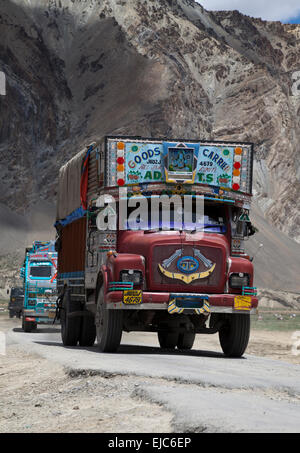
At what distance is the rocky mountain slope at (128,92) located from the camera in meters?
122

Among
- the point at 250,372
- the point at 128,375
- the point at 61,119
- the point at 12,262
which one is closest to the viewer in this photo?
the point at 128,375

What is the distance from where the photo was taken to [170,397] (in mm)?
9945

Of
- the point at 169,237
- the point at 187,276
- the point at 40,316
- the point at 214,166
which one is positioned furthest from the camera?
the point at 40,316

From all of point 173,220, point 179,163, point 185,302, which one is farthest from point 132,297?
point 179,163

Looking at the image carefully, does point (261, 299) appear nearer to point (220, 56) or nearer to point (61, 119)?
point (61, 119)

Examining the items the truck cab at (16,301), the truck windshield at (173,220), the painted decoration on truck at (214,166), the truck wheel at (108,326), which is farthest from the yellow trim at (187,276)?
the truck cab at (16,301)

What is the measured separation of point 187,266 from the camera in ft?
56.4

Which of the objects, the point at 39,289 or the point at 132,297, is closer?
the point at 132,297

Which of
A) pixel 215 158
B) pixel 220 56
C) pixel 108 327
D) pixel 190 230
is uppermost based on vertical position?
pixel 220 56

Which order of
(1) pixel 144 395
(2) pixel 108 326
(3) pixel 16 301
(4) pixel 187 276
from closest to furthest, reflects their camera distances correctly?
(1) pixel 144 395
(4) pixel 187 276
(2) pixel 108 326
(3) pixel 16 301

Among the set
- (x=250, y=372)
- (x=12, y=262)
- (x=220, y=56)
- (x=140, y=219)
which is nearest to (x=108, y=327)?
(x=140, y=219)

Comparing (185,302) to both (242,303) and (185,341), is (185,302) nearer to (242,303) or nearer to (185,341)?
(242,303)

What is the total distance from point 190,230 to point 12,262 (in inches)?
3430

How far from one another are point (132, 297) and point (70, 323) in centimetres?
469
